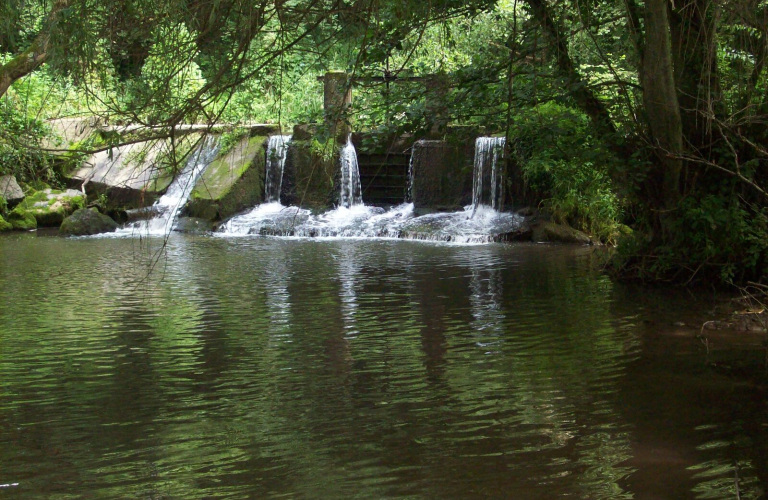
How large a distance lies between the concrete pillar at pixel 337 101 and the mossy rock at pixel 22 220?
6.24 meters

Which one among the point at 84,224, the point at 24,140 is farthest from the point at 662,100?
the point at 84,224

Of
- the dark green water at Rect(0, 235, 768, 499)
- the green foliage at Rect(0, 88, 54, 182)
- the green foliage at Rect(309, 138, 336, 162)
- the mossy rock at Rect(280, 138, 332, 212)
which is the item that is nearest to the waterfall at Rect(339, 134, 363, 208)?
the mossy rock at Rect(280, 138, 332, 212)

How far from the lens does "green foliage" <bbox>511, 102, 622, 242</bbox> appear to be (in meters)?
8.70

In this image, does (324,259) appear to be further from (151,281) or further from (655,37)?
(655,37)

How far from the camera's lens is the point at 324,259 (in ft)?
39.0

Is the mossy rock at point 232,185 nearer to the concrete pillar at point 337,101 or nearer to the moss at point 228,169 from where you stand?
the moss at point 228,169

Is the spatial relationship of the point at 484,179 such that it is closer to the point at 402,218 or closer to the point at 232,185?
the point at 402,218

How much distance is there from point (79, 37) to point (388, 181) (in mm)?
12711

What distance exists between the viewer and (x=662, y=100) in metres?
8.06

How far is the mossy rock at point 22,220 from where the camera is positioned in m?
16.8

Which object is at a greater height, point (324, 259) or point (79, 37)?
point (79, 37)

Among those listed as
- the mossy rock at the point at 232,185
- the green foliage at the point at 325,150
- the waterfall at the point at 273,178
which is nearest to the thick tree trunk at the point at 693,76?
the green foliage at the point at 325,150

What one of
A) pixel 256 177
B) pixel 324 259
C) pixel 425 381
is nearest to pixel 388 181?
pixel 256 177

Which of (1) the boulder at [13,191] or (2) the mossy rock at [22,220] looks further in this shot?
(1) the boulder at [13,191]
